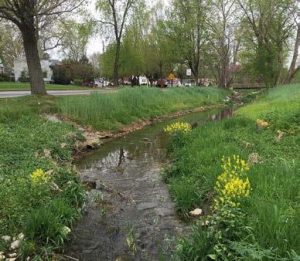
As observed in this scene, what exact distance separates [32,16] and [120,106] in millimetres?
5753

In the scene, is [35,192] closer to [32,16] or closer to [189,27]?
[32,16]

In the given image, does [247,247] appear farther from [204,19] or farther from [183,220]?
[204,19]

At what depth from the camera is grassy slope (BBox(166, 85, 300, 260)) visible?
4555mm

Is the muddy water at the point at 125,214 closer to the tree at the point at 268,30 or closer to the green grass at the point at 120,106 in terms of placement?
the green grass at the point at 120,106

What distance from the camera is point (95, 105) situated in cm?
1709

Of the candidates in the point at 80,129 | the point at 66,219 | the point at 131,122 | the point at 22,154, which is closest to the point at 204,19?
the point at 131,122

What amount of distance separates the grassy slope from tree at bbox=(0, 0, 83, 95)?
1042 centimetres

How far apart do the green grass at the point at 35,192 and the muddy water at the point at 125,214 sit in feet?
1.15

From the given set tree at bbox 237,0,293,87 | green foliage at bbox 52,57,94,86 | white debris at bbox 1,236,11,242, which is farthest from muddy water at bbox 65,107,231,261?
green foliage at bbox 52,57,94,86

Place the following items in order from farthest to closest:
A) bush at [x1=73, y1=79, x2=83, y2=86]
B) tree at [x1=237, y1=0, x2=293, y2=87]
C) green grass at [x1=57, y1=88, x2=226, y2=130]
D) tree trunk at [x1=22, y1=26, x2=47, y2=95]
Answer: bush at [x1=73, y1=79, x2=83, y2=86] → tree at [x1=237, y1=0, x2=293, y2=87] → tree trunk at [x1=22, y1=26, x2=47, y2=95] → green grass at [x1=57, y1=88, x2=226, y2=130]

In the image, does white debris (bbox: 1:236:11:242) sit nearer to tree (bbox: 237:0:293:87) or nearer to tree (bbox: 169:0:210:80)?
tree (bbox: 237:0:293:87)

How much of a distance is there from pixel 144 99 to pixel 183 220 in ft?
51.3

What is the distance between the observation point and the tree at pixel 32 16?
17797mm

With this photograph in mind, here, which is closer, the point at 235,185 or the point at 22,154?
the point at 235,185
